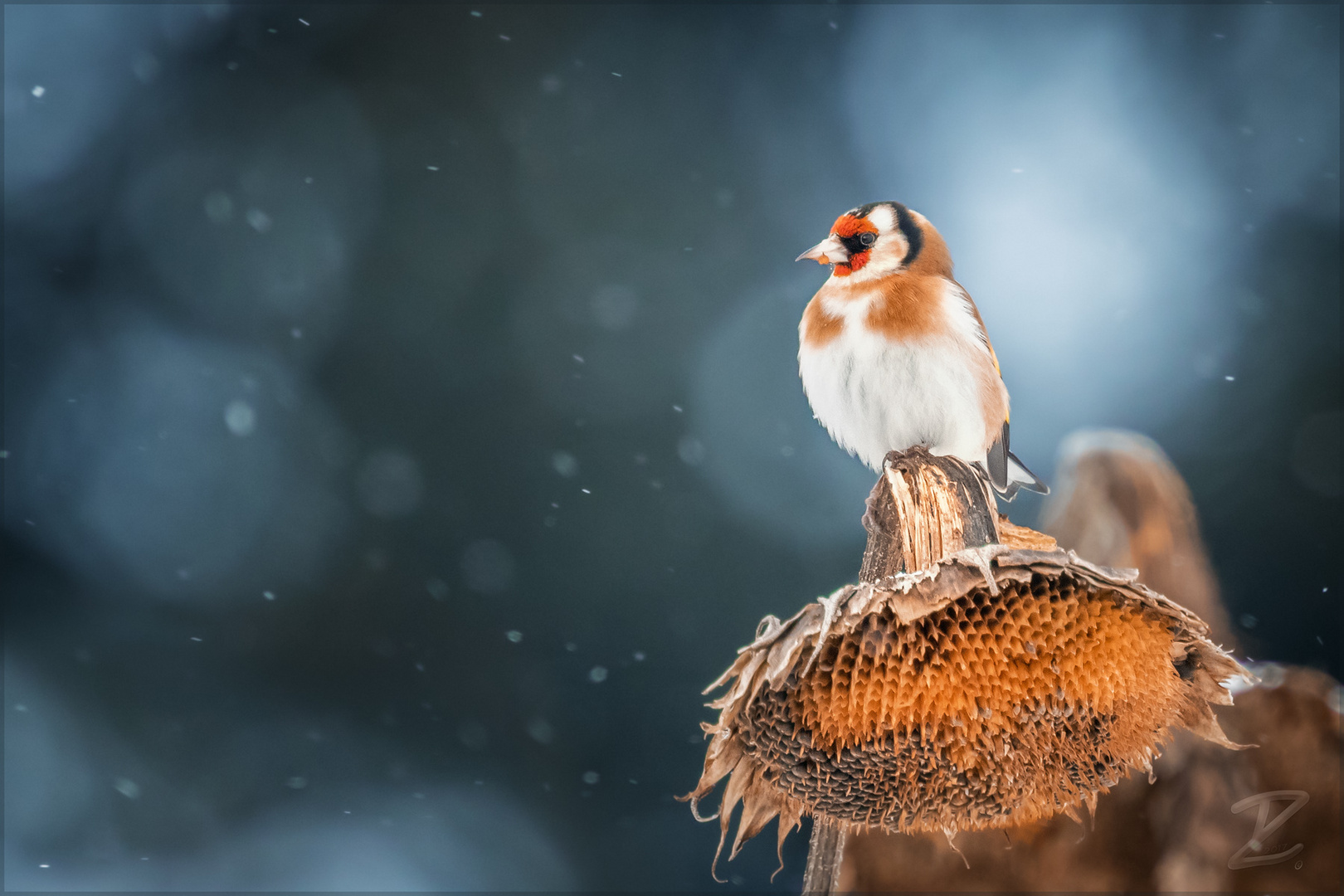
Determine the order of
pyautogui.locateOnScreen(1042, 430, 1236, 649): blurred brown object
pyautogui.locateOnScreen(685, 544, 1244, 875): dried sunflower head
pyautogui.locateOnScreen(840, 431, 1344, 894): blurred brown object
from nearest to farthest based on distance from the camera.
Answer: pyautogui.locateOnScreen(685, 544, 1244, 875): dried sunflower head
pyautogui.locateOnScreen(840, 431, 1344, 894): blurred brown object
pyautogui.locateOnScreen(1042, 430, 1236, 649): blurred brown object

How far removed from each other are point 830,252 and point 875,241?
0.11 meters

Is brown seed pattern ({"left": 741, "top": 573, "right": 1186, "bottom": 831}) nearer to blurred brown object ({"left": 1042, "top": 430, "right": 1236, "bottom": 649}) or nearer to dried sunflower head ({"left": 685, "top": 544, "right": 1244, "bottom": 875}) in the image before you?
dried sunflower head ({"left": 685, "top": 544, "right": 1244, "bottom": 875})

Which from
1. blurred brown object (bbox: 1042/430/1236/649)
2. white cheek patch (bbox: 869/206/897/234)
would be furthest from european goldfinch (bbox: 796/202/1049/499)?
blurred brown object (bbox: 1042/430/1236/649)

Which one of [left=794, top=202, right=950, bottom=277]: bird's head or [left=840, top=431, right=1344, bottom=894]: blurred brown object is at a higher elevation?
[left=794, top=202, right=950, bottom=277]: bird's head

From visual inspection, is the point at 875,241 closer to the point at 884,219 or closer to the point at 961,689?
the point at 884,219

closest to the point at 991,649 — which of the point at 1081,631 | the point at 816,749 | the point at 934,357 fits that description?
the point at 1081,631

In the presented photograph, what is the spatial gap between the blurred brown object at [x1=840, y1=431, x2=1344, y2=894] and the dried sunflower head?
1.01 meters

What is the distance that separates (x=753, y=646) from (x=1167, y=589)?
1.84 metres

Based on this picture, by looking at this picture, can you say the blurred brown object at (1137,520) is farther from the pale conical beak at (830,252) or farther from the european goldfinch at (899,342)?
the pale conical beak at (830,252)

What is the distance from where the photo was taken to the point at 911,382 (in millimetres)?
1613

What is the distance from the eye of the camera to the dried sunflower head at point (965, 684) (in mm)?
847

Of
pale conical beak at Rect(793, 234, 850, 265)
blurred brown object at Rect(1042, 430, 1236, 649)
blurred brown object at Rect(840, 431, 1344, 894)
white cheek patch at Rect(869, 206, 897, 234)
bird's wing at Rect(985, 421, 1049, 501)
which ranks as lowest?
blurred brown object at Rect(840, 431, 1344, 894)

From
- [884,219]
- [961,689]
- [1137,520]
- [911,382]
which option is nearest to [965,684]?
[961,689]

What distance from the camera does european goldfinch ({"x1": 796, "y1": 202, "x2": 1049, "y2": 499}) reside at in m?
1.57
